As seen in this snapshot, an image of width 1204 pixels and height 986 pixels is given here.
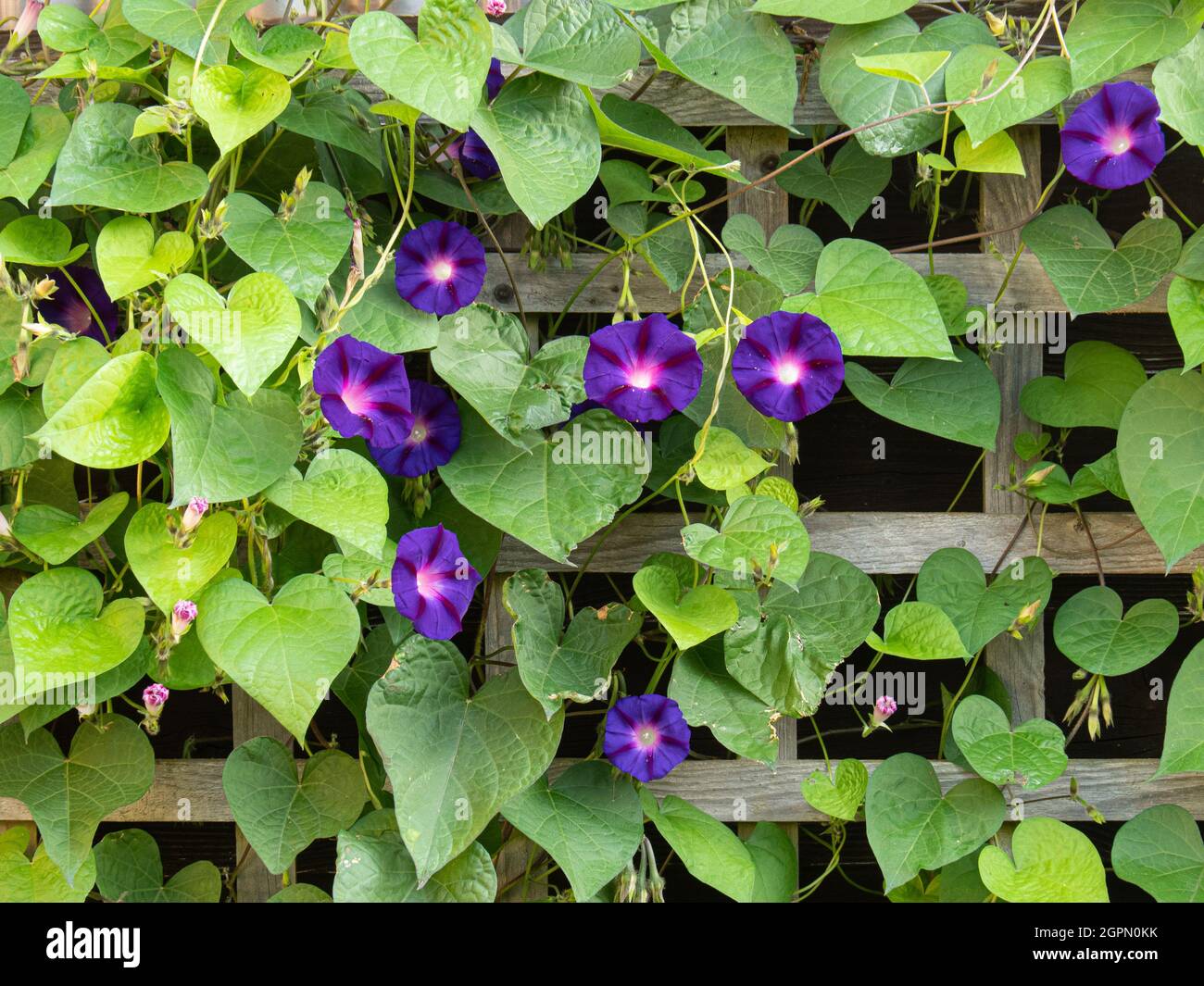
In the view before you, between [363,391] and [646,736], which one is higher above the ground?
[363,391]

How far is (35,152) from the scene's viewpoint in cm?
120

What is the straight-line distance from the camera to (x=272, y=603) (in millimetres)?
1116

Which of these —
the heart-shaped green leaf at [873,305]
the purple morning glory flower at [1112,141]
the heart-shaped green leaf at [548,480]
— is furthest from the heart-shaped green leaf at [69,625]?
the purple morning glory flower at [1112,141]

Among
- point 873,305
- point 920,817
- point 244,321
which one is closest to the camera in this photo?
point 244,321

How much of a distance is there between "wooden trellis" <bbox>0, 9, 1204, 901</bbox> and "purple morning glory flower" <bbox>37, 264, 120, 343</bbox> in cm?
45

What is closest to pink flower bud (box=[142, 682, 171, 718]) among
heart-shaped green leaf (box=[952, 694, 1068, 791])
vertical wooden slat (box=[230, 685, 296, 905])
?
vertical wooden slat (box=[230, 685, 296, 905])

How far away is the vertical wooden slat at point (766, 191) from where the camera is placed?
1404 mm

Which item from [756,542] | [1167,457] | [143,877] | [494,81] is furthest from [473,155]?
[143,877]

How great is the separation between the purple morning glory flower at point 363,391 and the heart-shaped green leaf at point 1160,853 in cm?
103

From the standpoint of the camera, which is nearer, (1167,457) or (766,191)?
(1167,457)

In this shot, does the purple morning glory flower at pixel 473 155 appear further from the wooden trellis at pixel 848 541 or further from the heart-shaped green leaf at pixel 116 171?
the heart-shaped green leaf at pixel 116 171

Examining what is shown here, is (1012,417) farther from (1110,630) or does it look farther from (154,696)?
(154,696)

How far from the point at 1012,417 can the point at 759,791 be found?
591 mm
